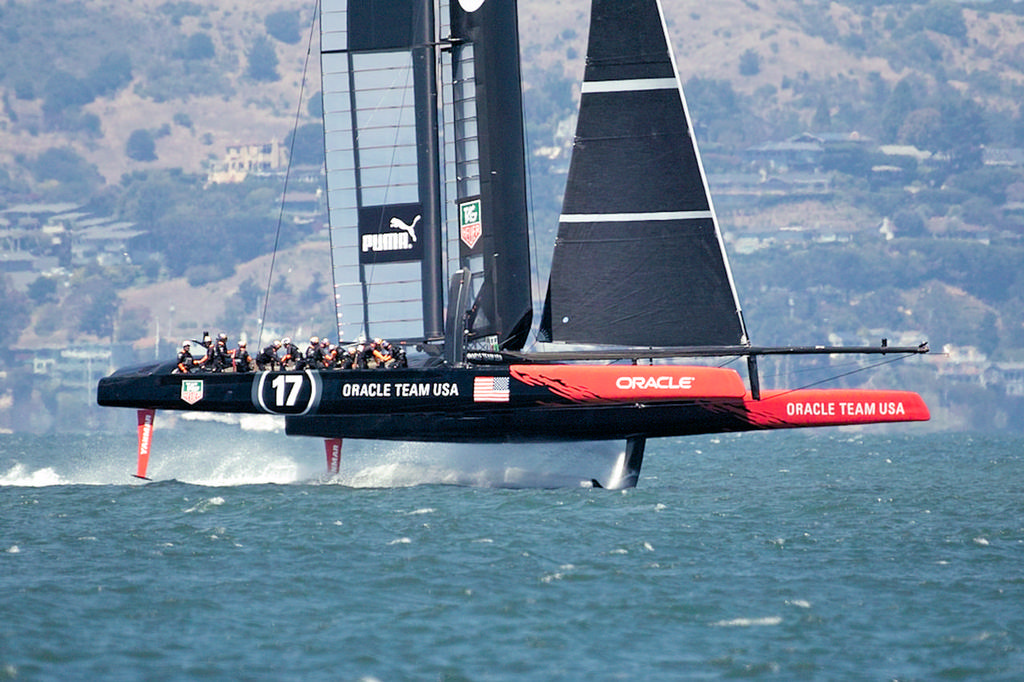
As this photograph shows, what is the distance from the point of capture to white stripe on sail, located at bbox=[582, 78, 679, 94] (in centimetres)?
2109

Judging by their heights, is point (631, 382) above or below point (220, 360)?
below

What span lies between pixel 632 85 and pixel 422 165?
154 inches

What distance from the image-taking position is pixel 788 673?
12078 mm

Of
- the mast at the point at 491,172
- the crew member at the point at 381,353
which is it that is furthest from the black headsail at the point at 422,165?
the crew member at the point at 381,353

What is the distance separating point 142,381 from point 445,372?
4.35m

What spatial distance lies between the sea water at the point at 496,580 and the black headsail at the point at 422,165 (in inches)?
84.3

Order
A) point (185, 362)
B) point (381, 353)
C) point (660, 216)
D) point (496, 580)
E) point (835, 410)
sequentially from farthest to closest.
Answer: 1. point (185, 362)
2. point (381, 353)
3. point (835, 410)
4. point (660, 216)
5. point (496, 580)

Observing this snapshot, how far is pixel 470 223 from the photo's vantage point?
22.7m

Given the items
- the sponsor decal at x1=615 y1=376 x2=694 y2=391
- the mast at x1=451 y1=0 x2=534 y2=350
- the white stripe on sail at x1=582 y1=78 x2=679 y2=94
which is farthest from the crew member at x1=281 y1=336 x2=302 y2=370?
the white stripe on sail at x1=582 y1=78 x2=679 y2=94

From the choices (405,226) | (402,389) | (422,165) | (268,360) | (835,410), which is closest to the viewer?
(835,410)

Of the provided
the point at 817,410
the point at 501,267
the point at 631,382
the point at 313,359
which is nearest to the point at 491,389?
the point at 631,382

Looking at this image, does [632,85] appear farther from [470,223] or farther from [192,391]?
[192,391]

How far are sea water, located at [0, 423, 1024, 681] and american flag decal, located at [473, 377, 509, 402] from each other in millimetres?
1261

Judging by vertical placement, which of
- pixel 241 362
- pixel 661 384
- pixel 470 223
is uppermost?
pixel 470 223
